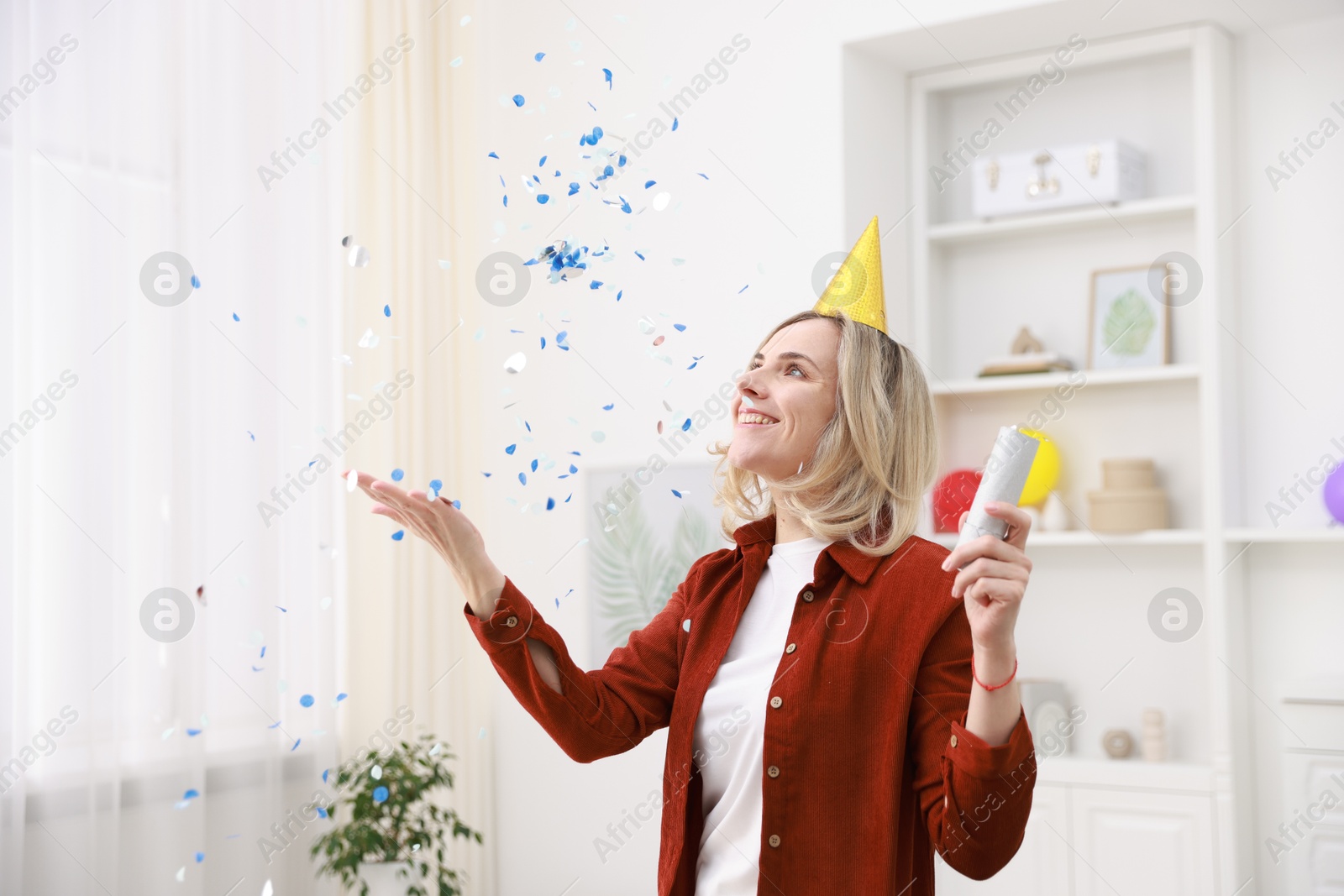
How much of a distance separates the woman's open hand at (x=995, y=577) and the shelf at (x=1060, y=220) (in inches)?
97.8

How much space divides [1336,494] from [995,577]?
2.37 m

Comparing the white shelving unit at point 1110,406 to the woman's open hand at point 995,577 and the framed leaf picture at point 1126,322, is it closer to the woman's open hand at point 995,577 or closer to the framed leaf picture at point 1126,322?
the framed leaf picture at point 1126,322

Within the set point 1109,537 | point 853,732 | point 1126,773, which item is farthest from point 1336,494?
point 853,732

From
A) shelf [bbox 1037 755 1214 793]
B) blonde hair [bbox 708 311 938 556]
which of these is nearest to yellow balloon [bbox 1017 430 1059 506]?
Result: shelf [bbox 1037 755 1214 793]

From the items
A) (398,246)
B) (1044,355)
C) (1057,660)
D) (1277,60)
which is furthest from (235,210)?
(1277,60)

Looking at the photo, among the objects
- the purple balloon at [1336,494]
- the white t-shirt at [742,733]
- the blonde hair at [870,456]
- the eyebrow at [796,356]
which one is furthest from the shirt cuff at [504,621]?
the purple balloon at [1336,494]

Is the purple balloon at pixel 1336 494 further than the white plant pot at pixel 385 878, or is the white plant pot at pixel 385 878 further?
the white plant pot at pixel 385 878

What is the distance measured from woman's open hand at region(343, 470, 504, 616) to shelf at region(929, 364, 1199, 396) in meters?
1.99

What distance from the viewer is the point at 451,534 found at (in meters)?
1.60

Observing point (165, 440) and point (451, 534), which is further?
point (165, 440)

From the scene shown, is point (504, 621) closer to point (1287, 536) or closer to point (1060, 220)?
point (1287, 536)

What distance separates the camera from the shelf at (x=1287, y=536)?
3158mm

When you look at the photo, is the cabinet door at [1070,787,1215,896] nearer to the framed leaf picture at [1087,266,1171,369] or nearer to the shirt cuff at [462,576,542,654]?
the framed leaf picture at [1087,266,1171,369]

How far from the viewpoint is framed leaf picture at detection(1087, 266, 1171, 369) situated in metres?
3.52
